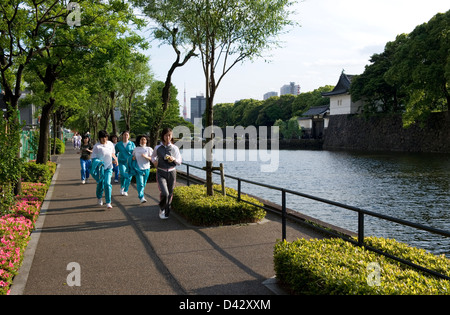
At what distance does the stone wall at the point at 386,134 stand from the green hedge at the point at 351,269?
45.6 m

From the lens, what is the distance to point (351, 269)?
14.1ft

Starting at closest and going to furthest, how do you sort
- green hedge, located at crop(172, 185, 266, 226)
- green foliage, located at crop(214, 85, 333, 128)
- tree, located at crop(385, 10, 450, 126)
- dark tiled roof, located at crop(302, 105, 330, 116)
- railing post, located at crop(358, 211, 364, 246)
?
railing post, located at crop(358, 211, 364, 246)
green hedge, located at crop(172, 185, 266, 226)
tree, located at crop(385, 10, 450, 126)
dark tiled roof, located at crop(302, 105, 330, 116)
green foliage, located at crop(214, 85, 333, 128)

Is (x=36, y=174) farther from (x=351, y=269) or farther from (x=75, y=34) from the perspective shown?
(x=351, y=269)

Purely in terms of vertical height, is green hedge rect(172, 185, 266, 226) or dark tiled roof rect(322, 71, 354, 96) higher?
dark tiled roof rect(322, 71, 354, 96)

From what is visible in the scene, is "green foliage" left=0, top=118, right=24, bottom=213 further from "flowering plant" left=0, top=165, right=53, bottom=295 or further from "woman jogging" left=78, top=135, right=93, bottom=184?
"woman jogging" left=78, top=135, right=93, bottom=184

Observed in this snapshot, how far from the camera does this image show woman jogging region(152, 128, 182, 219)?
8.91m

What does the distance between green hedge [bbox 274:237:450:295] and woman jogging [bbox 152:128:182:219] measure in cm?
411

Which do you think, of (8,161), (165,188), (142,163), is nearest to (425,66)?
(142,163)

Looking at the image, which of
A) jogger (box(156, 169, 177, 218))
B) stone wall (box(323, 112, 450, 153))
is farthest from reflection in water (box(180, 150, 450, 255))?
stone wall (box(323, 112, 450, 153))

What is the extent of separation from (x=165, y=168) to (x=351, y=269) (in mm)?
5429

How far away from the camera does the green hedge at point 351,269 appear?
3.79m

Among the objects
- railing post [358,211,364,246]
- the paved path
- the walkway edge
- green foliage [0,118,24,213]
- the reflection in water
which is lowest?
the reflection in water
